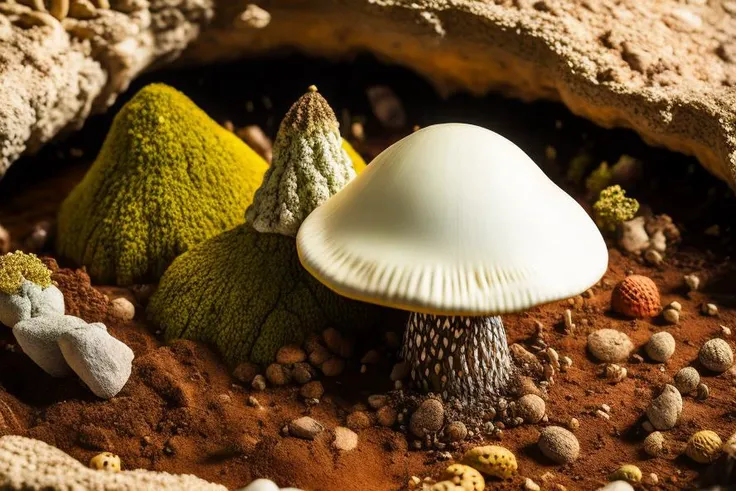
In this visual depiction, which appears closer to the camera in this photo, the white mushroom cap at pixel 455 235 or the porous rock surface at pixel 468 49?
the white mushroom cap at pixel 455 235

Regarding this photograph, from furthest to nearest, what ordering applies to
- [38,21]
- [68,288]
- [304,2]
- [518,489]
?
1. [304,2]
2. [38,21]
3. [68,288]
4. [518,489]

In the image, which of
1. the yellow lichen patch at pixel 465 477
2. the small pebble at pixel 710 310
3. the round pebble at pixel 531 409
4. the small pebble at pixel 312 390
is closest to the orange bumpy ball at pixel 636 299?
the small pebble at pixel 710 310

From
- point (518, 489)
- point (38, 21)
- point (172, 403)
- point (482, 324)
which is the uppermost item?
point (38, 21)

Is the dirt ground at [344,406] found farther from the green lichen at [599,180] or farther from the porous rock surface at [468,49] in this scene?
the porous rock surface at [468,49]

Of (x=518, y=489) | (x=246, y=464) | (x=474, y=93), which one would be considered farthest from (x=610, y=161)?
(x=246, y=464)

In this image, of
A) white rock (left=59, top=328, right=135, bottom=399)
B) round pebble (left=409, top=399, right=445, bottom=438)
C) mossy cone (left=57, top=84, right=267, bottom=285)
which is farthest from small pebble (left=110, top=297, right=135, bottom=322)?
round pebble (left=409, top=399, right=445, bottom=438)

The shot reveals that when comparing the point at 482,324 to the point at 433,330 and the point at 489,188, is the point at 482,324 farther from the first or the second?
the point at 489,188

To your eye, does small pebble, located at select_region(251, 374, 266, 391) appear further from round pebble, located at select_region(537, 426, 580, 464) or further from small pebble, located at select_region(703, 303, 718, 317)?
small pebble, located at select_region(703, 303, 718, 317)
